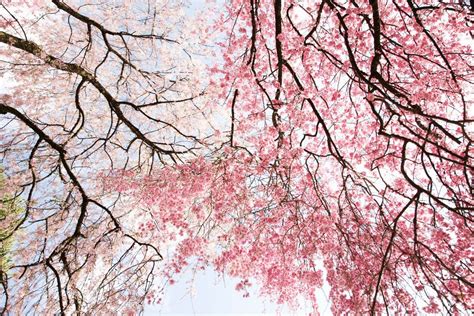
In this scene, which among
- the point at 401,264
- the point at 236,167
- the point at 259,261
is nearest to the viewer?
the point at 401,264

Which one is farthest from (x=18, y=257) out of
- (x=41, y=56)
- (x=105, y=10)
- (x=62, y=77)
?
(x=105, y=10)

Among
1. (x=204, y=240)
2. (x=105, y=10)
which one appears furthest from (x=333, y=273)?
(x=105, y=10)

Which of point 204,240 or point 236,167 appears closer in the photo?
point 236,167

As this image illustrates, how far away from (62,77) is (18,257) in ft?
10.5

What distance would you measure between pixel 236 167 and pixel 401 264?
2.37 meters

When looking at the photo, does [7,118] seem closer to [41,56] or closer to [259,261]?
[41,56]

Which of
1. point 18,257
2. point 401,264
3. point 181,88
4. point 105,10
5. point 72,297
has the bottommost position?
point 401,264

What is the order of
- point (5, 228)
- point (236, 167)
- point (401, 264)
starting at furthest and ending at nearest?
point (5, 228), point (236, 167), point (401, 264)

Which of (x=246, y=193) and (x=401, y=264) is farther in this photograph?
(x=246, y=193)

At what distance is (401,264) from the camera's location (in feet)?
14.1

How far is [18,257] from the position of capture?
6.45 metres

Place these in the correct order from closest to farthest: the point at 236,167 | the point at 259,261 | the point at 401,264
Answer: the point at 401,264 → the point at 236,167 → the point at 259,261

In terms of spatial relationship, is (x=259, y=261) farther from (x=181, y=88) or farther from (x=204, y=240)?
(x=181, y=88)

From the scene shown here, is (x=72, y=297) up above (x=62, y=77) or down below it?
below
